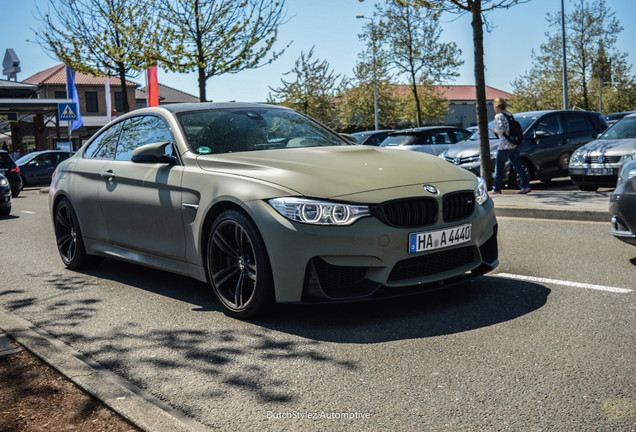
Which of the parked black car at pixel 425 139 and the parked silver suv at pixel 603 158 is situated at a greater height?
the parked black car at pixel 425 139

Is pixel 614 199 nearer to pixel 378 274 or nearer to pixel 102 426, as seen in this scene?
pixel 378 274

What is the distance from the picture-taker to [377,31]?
37938mm

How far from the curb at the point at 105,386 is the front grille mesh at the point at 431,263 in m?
1.74

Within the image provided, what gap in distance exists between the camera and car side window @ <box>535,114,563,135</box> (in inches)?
581

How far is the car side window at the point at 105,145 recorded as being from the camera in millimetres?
6498

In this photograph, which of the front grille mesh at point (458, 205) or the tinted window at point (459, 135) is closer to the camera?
the front grille mesh at point (458, 205)

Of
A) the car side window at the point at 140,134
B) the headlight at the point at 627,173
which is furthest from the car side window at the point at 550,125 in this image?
the car side window at the point at 140,134

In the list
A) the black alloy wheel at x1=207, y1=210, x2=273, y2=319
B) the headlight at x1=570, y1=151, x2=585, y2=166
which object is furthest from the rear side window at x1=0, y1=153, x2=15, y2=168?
the black alloy wheel at x1=207, y1=210, x2=273, y2=319

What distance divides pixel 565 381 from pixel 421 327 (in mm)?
1173

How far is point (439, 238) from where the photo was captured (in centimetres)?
451

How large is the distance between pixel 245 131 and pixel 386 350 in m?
2.32

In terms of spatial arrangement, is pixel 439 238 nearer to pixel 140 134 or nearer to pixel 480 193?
pixel 480 193

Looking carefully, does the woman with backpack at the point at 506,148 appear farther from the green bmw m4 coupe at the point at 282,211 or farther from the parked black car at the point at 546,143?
the green bmw m4 coupe at the point at 282,211

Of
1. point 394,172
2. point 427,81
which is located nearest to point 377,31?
point 427,81
